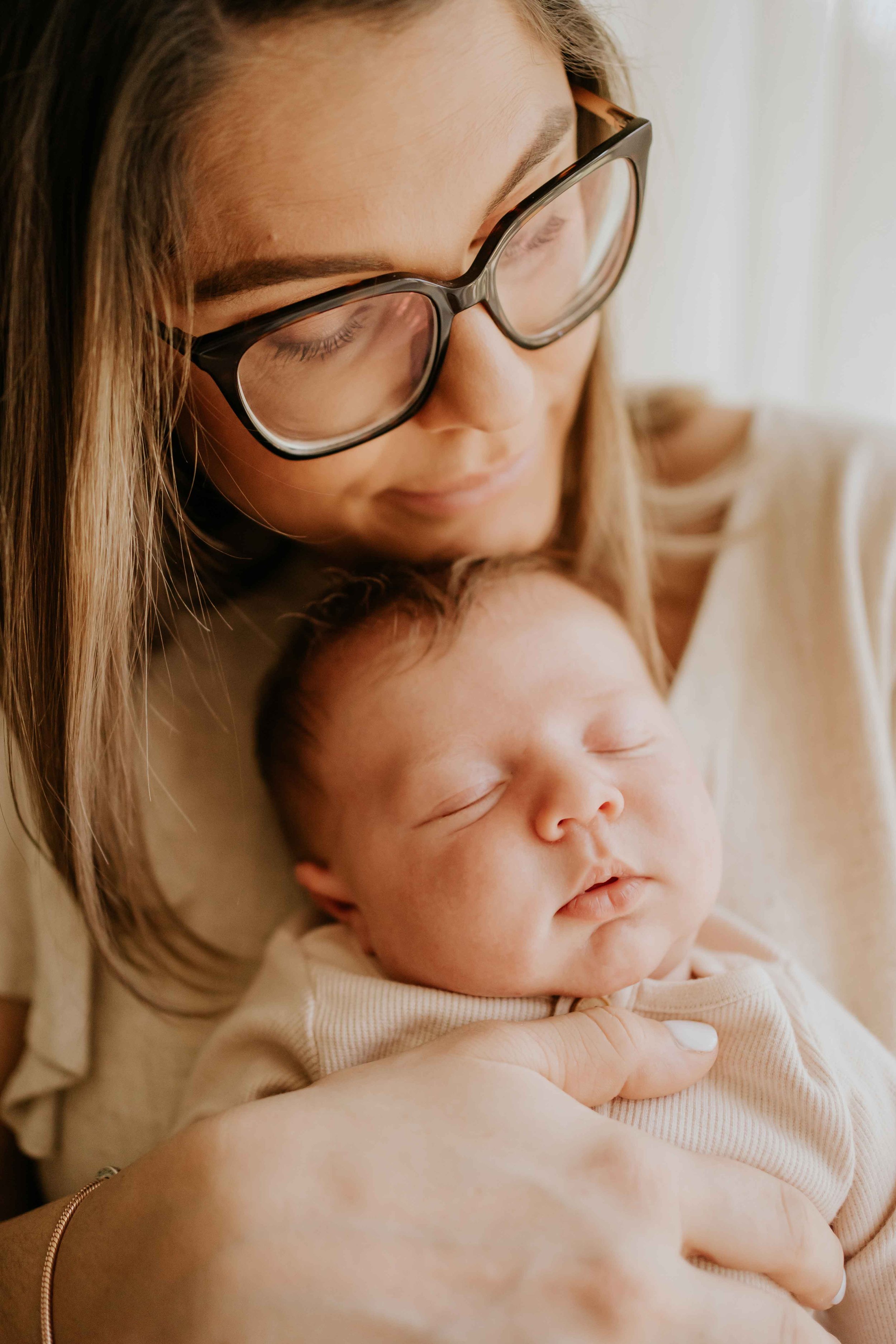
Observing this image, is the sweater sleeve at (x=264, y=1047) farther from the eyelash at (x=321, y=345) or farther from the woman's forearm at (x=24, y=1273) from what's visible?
the eyelash at (x=321, y=345)

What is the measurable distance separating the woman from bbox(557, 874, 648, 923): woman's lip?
0.12 m

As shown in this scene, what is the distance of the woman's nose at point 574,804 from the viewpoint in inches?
41.9

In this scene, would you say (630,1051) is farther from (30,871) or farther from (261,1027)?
(30,871)

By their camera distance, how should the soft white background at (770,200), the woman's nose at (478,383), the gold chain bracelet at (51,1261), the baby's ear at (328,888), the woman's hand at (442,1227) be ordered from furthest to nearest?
1. the soft white background at (770,200)
2. the baby's ear at (328,888)
3. the woman's nose at (478,383)
4. the gold chain bracelet at (51,1261)
5. the woman's hand at (442,1227)

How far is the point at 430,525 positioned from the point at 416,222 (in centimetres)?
44

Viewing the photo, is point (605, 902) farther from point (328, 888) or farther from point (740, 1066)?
point (328, 888)

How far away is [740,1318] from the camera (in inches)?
34.8

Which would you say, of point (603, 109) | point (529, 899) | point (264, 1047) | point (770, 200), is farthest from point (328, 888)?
point (770, 200)

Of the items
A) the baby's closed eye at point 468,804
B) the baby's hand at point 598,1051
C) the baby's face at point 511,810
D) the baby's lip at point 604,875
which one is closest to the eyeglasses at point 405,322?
the baby's face at point 511,810

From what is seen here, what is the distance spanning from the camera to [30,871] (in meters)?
1.32

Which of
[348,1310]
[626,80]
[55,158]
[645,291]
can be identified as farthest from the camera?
[645,291]

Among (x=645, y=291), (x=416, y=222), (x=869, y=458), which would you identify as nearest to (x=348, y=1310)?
(x=416, y=222)

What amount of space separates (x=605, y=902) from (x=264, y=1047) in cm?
45

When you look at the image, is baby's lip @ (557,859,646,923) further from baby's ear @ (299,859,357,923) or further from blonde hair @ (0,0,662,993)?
blonde hair @ (0,0,662,993)
